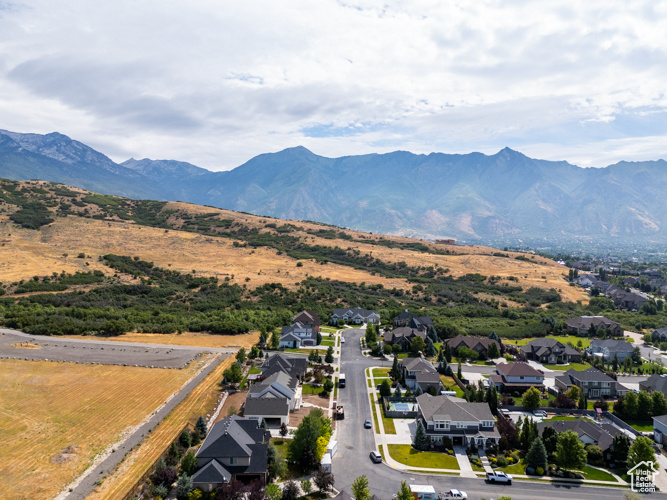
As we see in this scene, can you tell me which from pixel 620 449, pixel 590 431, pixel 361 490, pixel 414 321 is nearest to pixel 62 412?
pixel 361 490

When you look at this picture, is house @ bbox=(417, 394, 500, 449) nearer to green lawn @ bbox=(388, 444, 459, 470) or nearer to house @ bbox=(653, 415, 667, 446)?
green lawn @ bbox=(388, 444, 459, 470)

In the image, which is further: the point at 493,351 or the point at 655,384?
the point at 493,351

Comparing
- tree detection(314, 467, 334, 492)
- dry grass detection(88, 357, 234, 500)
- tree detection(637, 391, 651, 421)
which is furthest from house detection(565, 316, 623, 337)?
tree detection(314, 467, 334, 492)

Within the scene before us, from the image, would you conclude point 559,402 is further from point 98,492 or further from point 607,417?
point 98,492

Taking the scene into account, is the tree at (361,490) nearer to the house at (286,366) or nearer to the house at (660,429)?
the house at (286,366)

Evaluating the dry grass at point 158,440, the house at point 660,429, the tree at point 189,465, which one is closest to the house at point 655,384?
the house at point 660,429

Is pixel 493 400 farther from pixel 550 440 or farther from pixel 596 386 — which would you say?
pixel 596 386

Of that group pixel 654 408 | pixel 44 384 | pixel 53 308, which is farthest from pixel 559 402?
pixel 53 308
